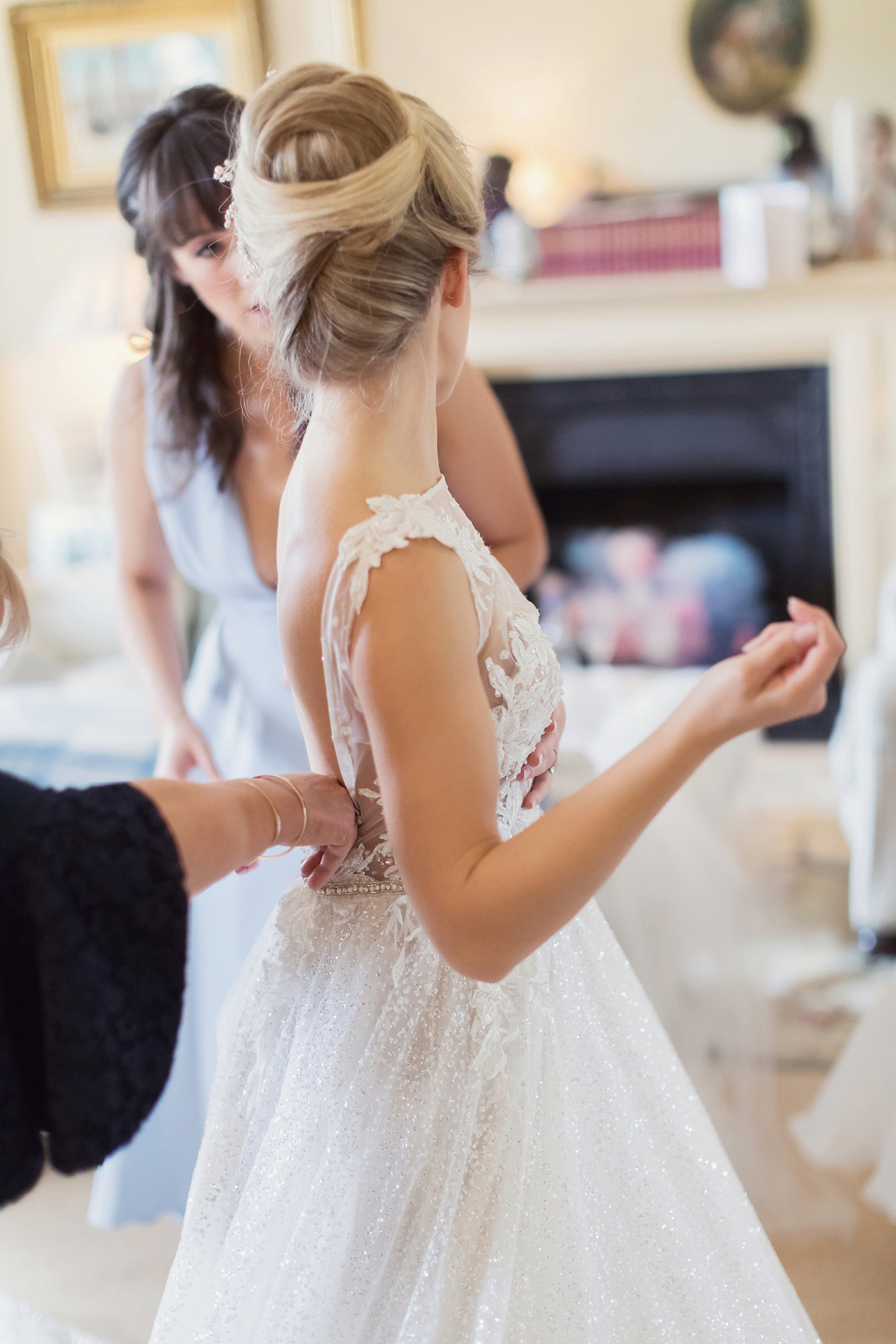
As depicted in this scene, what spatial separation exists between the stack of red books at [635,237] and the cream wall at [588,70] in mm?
132

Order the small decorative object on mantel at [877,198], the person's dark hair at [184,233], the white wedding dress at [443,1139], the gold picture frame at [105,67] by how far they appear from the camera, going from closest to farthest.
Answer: the white wedding dress at [443,1139]
the person's dark hair at [184,233]
the small decorative object on mantel at [877,198]
the gold picture frame at [105,67]

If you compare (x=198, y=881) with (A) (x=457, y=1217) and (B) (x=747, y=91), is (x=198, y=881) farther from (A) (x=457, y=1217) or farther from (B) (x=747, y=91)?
(B) (x=747, y=91)

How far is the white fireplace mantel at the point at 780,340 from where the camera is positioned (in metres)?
3.79

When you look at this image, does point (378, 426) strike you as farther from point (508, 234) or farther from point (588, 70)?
point (588, 70)

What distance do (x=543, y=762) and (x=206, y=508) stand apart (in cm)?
71

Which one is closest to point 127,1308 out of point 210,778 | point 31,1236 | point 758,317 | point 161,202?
point 31,1236

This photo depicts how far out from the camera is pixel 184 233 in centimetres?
136

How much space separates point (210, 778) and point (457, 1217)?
0.85 metres

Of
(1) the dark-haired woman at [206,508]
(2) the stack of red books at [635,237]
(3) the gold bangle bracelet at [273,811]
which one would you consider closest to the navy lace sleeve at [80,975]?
(3) the gold bangle bracelet at [273,811]

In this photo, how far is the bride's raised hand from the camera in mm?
808

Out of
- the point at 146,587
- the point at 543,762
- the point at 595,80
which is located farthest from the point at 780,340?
the point at 543,762

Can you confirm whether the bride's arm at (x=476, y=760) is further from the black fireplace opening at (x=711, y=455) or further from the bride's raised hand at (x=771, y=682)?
the black fireplace opening at (x=711, y=455)

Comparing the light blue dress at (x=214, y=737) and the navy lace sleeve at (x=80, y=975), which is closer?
the navy lace sleeve at (x=80, y=975)

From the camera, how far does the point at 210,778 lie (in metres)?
1.62
